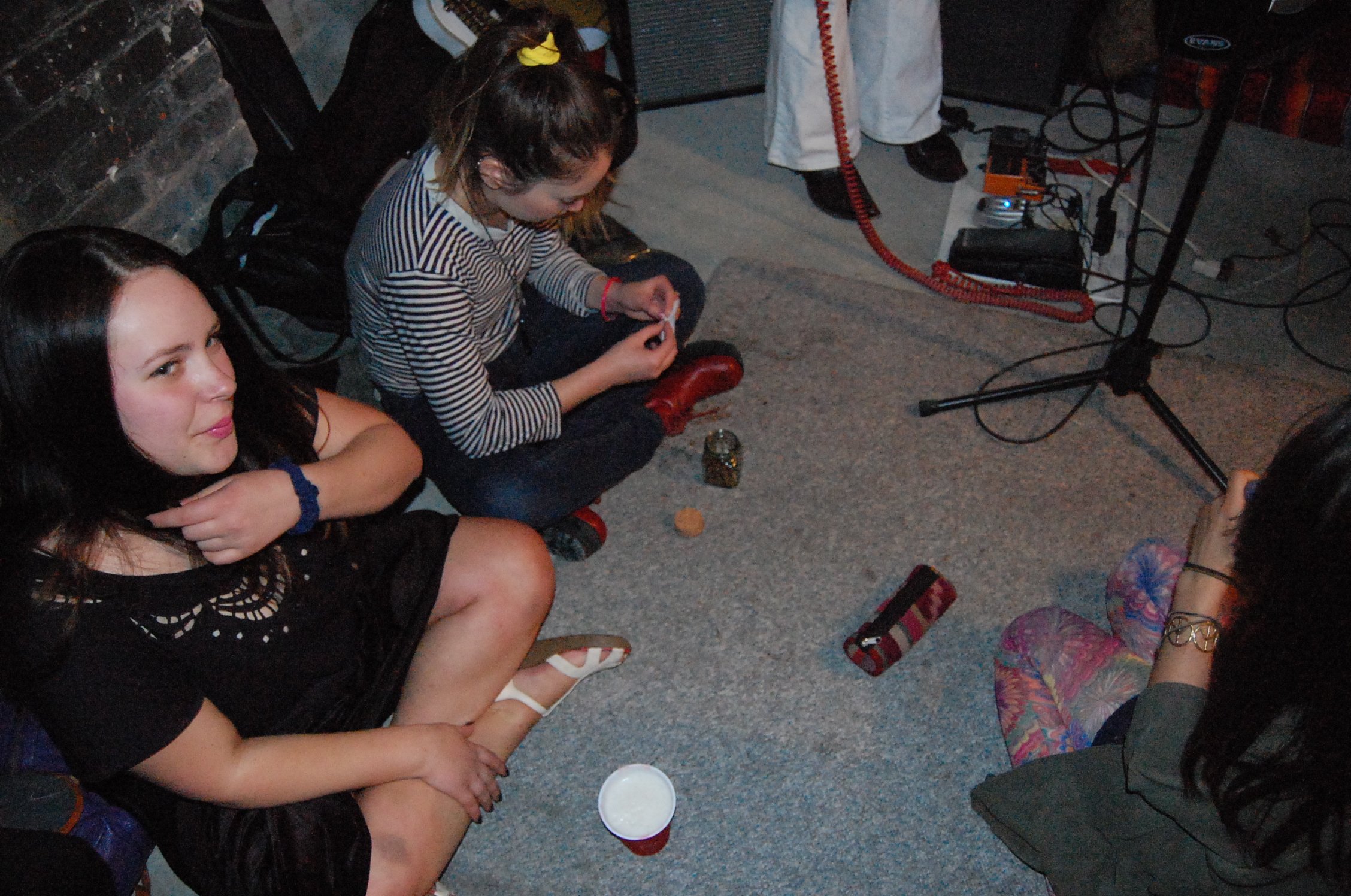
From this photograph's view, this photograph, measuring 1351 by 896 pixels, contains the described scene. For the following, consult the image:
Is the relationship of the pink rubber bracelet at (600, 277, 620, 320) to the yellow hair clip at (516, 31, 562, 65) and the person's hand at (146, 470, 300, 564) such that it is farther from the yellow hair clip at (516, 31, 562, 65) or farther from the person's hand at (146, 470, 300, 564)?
the person's hand at (146, 470, 300, 564)

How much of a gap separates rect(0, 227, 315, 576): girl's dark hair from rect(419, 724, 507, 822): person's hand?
0.43 meters

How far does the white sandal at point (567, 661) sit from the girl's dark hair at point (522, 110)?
72 centimetres

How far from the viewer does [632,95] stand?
2.62 metres

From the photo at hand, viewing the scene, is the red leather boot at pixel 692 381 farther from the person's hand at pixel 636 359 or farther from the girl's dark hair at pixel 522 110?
the girl's dark hair at pixel 522 110

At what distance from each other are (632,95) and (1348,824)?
239 centimetres

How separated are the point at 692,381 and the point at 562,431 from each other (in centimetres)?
32

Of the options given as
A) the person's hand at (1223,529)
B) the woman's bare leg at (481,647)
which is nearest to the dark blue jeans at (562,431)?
the woman's bare leg at (481,647)

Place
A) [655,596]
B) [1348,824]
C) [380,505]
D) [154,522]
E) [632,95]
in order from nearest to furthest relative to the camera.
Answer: [1348,824]
[154,522]
[380,505]
[655,596]
[632,95]

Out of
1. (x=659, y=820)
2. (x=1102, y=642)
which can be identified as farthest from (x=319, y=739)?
(x=1102, y=642)

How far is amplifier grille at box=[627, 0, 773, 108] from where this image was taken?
2.54 metres

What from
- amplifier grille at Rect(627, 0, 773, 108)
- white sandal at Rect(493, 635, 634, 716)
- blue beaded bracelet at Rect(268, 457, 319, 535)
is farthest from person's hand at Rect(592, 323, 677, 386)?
amplifier grille at Rect(627, 0, 773, 108)

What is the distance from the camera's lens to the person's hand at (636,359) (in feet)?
5.06

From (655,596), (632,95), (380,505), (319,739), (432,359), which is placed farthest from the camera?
(632,95)

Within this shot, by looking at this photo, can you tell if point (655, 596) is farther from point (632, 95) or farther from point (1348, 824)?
point (632, 95)
